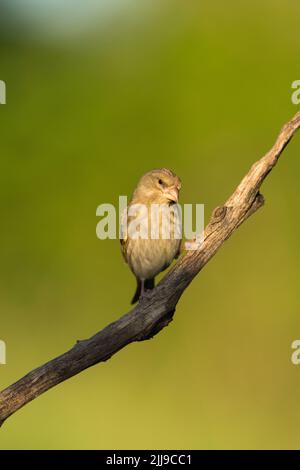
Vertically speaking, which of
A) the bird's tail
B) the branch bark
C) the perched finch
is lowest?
the branch bark

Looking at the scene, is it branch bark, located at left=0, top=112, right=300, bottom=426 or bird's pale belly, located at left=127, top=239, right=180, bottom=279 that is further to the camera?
bird's pale belly, located at left=127, top=239, right=180, bottom=279

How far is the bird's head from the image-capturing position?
4.15 meters

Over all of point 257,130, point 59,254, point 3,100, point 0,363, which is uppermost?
point 3,100

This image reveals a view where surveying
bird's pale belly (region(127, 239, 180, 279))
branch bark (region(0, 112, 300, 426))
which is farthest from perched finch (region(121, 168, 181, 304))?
branch bark (region(0, 112, 300, 426))

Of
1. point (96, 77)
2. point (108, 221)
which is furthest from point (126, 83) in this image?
point (108, 221)

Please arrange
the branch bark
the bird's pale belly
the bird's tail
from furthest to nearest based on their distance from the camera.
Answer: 1. the bird's tail
2. the bird's pale belly
3. the branch bark

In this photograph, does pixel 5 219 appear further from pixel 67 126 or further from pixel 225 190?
pixel 225 190

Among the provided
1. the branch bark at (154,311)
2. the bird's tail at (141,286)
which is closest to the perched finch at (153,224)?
the bird's tail at (141,286)

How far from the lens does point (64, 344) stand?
653 centimetres

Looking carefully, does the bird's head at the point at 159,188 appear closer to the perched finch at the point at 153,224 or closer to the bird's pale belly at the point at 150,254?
the perched finch at the point at 153,224

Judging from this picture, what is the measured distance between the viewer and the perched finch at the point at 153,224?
422 cm

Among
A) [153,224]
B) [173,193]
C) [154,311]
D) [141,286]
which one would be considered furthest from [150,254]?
[154,311]

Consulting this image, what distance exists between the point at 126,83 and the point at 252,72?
1344 mm

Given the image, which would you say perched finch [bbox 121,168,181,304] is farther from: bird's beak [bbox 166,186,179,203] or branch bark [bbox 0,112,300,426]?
branch bark [bbox 0,112,300,426]
